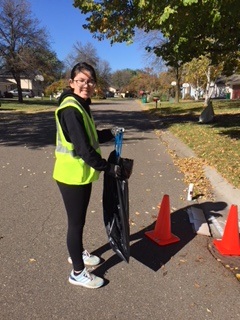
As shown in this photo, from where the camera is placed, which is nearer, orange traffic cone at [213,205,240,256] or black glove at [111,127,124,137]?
black glove at [111,127,124,137]

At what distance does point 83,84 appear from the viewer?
9.58 ft

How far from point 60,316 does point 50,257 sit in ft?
3.33

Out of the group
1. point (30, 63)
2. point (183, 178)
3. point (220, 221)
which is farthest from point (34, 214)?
point (30, 63)

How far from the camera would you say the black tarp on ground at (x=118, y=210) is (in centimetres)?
329

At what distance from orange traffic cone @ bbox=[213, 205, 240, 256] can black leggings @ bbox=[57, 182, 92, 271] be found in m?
1.79

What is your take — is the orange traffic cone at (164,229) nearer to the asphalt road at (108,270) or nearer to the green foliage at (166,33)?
the asphalt road at (108,270)

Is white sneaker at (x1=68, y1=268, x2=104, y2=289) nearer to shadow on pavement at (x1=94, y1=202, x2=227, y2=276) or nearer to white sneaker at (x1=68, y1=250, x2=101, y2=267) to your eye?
shadow on pavement at (x1=94, y1=202, x2=227, y2=276)

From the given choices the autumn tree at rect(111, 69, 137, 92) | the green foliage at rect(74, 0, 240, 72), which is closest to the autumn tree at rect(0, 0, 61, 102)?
the green foliage at rect(74, 0, 240, 72)

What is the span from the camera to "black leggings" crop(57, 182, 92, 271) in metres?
3.02

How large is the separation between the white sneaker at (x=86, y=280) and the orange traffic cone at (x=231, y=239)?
1609mm

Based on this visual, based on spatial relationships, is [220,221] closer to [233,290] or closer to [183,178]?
[233,290]

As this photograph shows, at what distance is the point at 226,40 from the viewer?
14008 millimetres

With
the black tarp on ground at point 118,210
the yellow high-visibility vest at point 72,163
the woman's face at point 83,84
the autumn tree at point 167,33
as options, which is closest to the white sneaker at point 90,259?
the black tarp on ground at point 118,210

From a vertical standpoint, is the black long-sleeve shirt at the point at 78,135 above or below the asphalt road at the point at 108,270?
above
